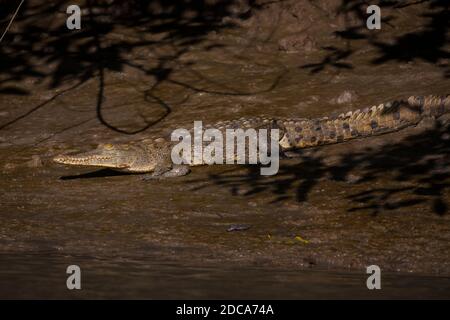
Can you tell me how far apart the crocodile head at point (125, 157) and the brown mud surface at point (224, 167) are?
0.64 feet

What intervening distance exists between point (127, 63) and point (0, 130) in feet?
10.6

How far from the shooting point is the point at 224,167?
10.2m

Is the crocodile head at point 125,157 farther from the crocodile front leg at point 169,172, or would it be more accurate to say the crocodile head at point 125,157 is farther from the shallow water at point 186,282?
the shallow water at point 186,282

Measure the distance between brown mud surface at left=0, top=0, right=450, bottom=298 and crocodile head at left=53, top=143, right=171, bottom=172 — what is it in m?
0.20

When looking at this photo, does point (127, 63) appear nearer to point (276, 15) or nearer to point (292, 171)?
point (276, 15)

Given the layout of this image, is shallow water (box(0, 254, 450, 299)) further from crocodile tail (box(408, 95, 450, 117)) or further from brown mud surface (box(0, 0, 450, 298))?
crocodile tail (box(408, 95, 450, 117))

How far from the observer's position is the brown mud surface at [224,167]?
6.65 m

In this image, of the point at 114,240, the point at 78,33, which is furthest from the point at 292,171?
the point at 78,33

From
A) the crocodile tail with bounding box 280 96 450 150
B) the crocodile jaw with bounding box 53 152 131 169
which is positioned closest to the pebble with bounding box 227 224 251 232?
the crocodile jaw with bounding box 53 152 131 169

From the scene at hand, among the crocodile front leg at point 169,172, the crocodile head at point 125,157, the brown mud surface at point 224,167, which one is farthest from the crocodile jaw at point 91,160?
the crocodile front leg at point 169,172

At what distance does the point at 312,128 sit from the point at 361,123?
645mm

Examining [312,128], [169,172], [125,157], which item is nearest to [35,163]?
[125,157]

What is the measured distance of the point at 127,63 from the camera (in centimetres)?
1441

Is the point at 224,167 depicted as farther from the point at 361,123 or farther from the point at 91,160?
the point at 361,123
